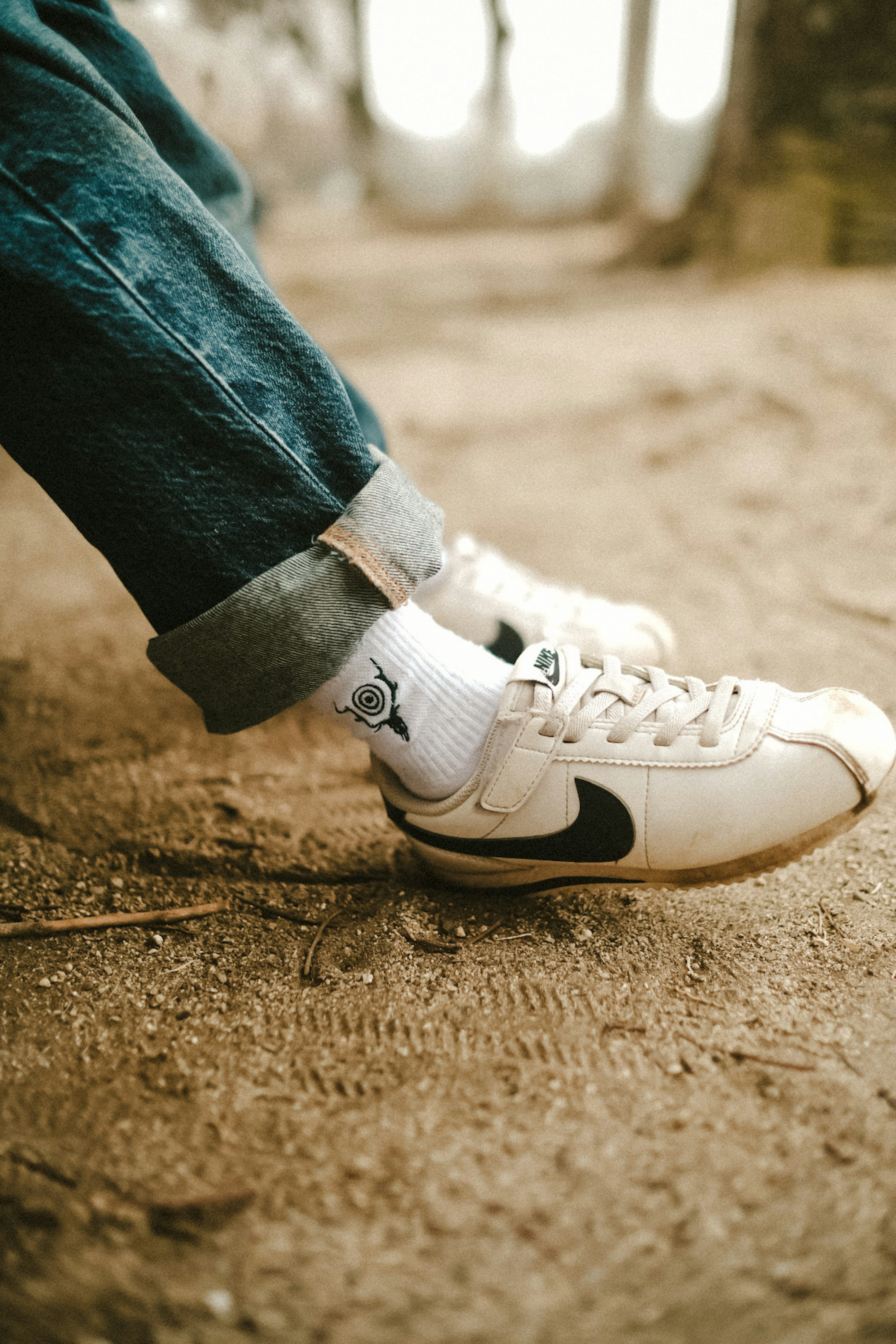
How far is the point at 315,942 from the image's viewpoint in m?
0.60

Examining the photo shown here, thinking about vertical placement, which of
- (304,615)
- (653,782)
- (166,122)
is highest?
(166,122)

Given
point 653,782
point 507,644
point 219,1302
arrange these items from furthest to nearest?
point 507,644 → point 653,782 → point 219,1302

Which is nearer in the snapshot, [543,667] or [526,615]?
[543,667]

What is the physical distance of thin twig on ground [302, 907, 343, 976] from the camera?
581 millimetres

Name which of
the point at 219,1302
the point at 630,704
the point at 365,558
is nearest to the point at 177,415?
the point at 365,558

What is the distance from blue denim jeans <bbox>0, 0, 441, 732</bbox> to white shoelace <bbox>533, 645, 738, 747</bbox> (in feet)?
0.46

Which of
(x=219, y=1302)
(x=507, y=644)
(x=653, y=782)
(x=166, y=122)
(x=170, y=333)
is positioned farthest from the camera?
(x=507, y=644)

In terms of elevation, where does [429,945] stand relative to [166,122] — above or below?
below

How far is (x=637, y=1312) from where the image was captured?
0.37m

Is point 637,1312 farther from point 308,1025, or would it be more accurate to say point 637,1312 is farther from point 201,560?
point 201,560

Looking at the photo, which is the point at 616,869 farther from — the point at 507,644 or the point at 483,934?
the point at 507,644

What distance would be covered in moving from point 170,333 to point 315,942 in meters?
0.43

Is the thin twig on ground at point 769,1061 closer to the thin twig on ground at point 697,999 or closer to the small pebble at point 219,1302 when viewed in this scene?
the thin twig on ground at point 697,999

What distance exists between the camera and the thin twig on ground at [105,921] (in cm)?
61
